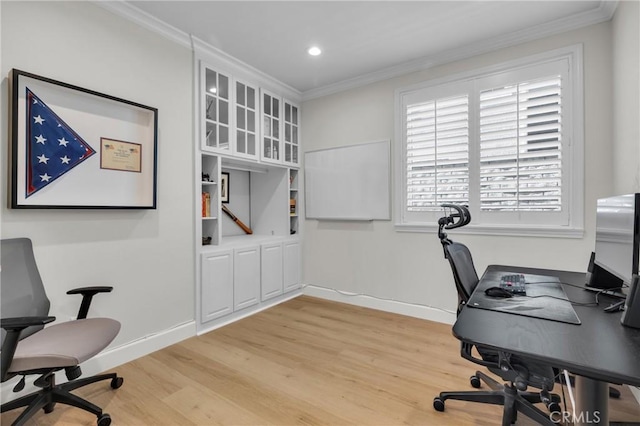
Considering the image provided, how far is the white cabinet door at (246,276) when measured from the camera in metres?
3.25

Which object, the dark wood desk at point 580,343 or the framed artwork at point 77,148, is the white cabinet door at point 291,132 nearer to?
the framed artwork at point 77,148

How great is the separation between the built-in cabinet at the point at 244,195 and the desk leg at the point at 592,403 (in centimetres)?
274

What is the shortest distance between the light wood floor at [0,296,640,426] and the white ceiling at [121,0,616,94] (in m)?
2.74

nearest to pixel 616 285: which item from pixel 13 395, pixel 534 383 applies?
pixel 534 383

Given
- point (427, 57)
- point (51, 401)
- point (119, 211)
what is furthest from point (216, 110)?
point (51, 401)

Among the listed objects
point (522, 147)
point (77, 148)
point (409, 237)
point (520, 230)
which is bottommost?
point (409, 237)

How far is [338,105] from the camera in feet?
12.7

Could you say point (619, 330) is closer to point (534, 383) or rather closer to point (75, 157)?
point (534, 383)

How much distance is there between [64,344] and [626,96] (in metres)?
3.81

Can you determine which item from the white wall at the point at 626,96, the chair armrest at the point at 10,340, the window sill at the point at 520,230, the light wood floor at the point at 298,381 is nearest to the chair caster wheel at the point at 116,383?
the light wood floor at the point at 298,381

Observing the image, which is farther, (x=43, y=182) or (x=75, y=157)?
(x=75, y=157)

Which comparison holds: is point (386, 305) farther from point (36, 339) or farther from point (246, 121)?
point (36, 339)

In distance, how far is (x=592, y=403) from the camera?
3.84 ft

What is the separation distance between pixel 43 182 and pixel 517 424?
313 centimetres
